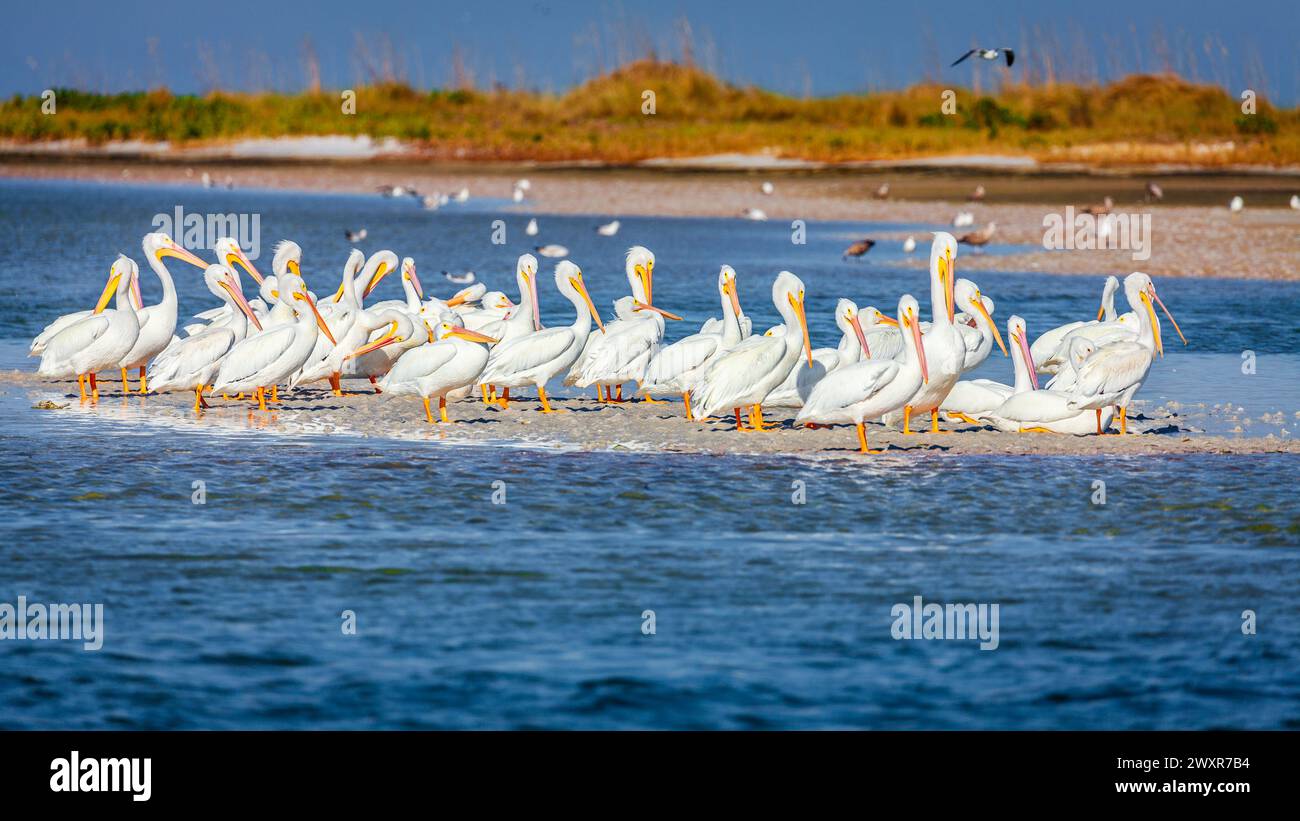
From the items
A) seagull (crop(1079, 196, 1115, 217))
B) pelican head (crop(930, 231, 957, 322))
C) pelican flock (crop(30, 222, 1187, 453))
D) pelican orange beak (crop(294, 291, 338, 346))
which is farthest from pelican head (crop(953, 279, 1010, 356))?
seagull (crop(1079, 196, 1115, 217))

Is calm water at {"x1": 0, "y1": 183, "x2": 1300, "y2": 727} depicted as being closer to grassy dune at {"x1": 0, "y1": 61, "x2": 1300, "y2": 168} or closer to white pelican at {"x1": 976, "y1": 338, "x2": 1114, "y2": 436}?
white pelican at {"x1": 976, "y1": 338, "x2": 1114, "y2": 436}

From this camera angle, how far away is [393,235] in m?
29.3

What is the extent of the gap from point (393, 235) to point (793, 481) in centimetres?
2078

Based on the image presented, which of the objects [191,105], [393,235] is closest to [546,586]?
[393,235]

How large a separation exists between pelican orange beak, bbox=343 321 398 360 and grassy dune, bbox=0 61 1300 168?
35.6 metres

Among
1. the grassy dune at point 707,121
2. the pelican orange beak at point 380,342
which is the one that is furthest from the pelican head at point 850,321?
the grassy dune at point 707,121

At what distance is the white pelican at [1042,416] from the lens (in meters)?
10.6

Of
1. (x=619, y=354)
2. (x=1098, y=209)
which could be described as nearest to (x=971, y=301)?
(x=619, y=354)

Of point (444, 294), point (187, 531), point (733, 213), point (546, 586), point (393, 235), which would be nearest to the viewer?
point (546, 586)

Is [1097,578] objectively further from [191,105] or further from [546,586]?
[191,105]

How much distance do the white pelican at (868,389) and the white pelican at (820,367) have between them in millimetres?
708

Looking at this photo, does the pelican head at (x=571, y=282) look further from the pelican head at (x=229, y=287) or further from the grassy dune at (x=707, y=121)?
the grassy dune at (x=707, y=121)

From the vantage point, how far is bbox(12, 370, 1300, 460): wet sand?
10.3 metres
